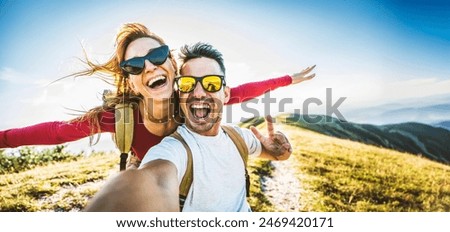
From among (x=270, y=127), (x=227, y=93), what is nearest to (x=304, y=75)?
(x=270, y=127)

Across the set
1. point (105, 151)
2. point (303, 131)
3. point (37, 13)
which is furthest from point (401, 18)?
point (37, 13)

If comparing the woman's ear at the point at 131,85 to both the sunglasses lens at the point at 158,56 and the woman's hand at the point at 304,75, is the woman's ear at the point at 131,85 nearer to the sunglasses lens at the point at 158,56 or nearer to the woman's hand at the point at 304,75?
the sunglasses lens at the point at 158,56

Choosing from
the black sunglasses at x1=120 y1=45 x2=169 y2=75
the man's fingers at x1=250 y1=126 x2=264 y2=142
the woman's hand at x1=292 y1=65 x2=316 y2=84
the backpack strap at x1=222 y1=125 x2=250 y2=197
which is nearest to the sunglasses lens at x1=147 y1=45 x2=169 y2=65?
the black sunglasses at x1=120 y1=45 x2=169 y2=75

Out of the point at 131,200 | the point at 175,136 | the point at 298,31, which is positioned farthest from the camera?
the point at 298,31

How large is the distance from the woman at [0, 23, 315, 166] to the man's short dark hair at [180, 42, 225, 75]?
0.36 feet

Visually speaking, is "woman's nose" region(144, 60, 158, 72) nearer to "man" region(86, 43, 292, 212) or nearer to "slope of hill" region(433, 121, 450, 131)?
"man" region(86, 43, 292, 212)

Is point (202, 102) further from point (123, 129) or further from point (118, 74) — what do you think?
point (118, 74)

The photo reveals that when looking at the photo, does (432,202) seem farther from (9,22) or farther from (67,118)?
(9,22)

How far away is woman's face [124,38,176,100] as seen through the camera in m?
3.93

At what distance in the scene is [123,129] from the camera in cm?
395

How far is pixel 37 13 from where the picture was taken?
453 centimetres

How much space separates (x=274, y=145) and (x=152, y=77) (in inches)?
44.9

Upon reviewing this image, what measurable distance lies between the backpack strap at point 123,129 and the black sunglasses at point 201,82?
1.48ft
